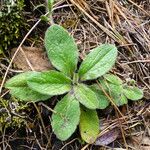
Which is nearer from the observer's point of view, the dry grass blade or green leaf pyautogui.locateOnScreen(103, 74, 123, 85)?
green leaf pyautogui.locateOnScreen(103, 74, 123, 85)

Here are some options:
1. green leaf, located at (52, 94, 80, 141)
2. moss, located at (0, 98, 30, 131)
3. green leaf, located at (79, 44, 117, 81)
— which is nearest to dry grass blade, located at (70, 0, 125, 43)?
green leaf, located at (79, 44, 117, 81)

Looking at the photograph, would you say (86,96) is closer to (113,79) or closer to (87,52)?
(113,79)

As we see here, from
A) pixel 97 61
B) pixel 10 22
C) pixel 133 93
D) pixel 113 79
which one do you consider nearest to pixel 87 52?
pixel 97 61

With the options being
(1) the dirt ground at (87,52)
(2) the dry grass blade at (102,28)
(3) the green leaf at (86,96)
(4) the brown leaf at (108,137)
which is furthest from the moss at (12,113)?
(2) the dry grass blade at (102,28)

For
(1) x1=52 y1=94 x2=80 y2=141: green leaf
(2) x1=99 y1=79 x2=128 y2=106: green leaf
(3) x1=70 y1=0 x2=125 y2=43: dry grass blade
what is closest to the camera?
(1) x1=52 y1=94 x2=80 y2=141: green leaf

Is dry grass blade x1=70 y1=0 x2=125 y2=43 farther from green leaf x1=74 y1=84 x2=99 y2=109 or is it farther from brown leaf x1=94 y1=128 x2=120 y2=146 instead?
brown leaf x1=94 y1=128 x2=120 y2=146

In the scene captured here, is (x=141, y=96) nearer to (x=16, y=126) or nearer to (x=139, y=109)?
(x=139, y=109)

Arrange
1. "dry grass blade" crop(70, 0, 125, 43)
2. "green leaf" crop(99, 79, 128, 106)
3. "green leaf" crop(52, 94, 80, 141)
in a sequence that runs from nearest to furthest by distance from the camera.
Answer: "green leaf" crop(52, 94, 80, 141) → "green leaf" crop(99, 79, 128, 106) → "dry grass blade" crop(70, 0, 125, 43)
